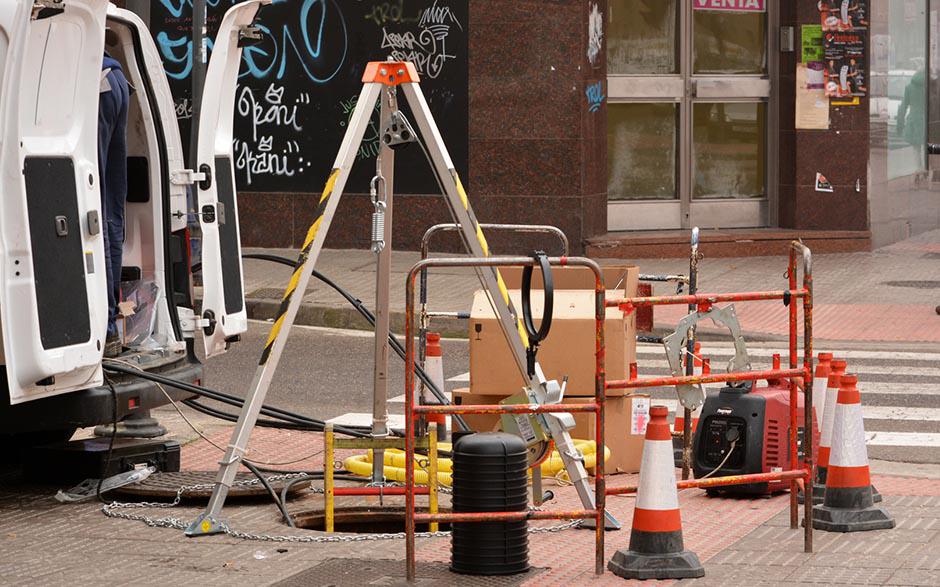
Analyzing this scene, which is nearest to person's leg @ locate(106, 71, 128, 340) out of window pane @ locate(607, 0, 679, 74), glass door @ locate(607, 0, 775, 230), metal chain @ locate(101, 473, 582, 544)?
metal chain @ locate(101, 473, 582, 544)

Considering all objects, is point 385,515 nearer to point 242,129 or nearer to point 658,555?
point 658,555

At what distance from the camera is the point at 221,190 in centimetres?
891

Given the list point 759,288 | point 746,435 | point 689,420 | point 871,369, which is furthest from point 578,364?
point 759,288

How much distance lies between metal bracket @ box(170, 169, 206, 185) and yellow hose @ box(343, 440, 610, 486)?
65.9 inches

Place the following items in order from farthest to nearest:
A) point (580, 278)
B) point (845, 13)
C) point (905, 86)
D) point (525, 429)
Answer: point (905, 86)
point (845, 13)
point (580, 278)
point (525, 429)

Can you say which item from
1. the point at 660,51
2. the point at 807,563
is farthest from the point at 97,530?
the point at 660,51

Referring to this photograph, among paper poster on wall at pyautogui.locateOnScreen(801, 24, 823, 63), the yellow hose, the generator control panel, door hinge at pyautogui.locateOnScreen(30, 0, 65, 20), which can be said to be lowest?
the yellow hose

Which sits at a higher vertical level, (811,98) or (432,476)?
(811,98)

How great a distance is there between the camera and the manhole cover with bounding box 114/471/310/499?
802 cm

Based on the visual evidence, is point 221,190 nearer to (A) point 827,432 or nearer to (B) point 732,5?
(A) point 827,432

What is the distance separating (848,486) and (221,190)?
364 cm

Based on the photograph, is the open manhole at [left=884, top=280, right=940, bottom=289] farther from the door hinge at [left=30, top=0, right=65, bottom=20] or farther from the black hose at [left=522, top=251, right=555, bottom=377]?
the door hinge at [left=30, top=0, right=65, bottom=20]

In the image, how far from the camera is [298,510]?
7977 millimetres

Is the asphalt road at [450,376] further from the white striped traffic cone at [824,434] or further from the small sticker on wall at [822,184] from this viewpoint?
the small sticker on wall at [822,184]
